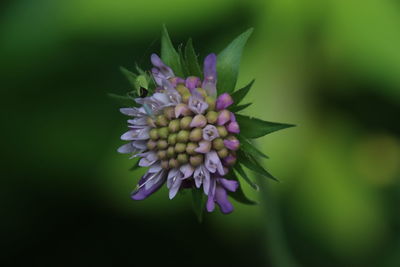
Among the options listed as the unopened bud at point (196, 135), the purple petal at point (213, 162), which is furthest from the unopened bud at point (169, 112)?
the purple petal at point (213, 162)

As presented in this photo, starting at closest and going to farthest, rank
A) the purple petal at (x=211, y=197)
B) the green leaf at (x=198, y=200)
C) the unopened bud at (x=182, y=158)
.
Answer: the purple petal at (x=211, y=197) → the unopened bud at (x=182, y=158) → the green leaf at (x=198, y=200)

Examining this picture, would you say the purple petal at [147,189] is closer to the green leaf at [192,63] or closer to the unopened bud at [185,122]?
the unopened bud at [185,122]

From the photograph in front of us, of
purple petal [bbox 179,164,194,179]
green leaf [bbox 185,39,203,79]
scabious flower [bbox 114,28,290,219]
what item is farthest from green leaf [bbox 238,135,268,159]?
green leaf [bbox 185,39,203,79]

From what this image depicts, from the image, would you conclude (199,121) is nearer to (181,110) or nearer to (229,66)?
(181,110)

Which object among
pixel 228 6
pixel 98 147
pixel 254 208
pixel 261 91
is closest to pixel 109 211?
pixel 98 147

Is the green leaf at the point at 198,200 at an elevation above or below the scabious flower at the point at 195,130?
below

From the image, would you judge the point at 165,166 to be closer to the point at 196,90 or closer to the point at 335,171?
the point at 196,90

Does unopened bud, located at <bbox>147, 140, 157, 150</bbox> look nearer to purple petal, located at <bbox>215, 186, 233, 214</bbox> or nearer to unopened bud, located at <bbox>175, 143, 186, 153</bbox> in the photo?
unopened bud, located at <bbox>175, 143, 186, 153</bbox>

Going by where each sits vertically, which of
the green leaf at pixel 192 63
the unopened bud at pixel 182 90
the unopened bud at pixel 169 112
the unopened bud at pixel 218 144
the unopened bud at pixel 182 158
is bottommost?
the unopened bud at pixel 182 158

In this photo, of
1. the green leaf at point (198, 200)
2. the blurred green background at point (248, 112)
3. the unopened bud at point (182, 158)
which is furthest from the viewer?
the blurred green background at point (248, 112)

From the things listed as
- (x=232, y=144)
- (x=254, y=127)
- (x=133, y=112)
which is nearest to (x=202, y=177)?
(x=232, y=144)
